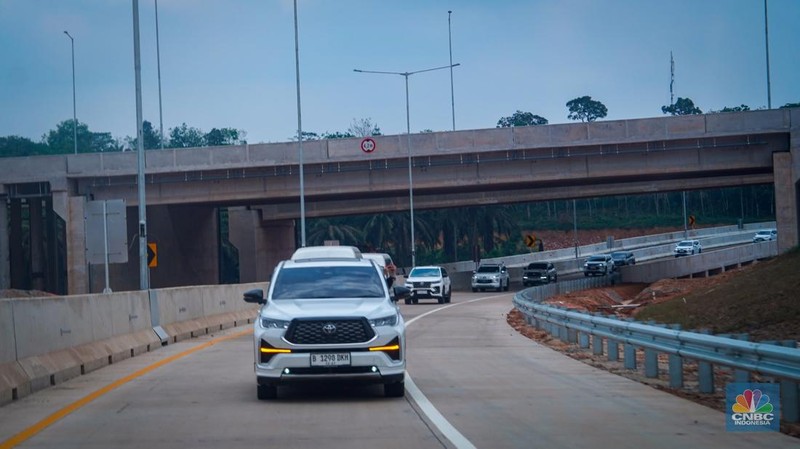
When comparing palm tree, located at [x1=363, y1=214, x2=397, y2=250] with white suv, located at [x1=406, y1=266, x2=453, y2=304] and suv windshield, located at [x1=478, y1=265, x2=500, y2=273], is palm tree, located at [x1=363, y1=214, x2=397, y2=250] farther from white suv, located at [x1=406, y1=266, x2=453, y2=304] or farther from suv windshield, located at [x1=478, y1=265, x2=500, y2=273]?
white suv, located at [x1=406, y1=266, x2=453, y2=304]

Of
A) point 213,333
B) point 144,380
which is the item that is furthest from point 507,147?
point 144,380

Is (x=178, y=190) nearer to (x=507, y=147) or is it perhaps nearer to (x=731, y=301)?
(x=507, y=147)

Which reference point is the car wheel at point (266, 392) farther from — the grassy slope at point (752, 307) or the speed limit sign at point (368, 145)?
the speed limit sign at point (368, 145)

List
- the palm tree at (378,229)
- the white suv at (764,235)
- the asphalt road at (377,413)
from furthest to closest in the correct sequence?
the palm tree at (378,229), the white suv at (764,235), the asphalt road at (377,413)

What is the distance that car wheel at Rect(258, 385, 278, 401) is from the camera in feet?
43.9

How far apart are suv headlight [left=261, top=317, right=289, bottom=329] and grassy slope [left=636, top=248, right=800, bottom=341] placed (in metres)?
13.3

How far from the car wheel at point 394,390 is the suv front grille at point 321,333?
882 millimetres

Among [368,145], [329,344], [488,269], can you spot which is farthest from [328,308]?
[488,269]

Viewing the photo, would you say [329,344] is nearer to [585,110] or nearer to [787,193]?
[787,193]

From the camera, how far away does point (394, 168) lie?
2206 inches

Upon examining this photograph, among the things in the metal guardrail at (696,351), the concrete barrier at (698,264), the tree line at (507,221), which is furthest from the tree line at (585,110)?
the metal guardrail at (696,351)

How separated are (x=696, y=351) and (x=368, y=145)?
4103 centimetres

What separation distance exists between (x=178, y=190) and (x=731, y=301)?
3336 centimetres

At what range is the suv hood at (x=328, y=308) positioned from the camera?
13016mm
